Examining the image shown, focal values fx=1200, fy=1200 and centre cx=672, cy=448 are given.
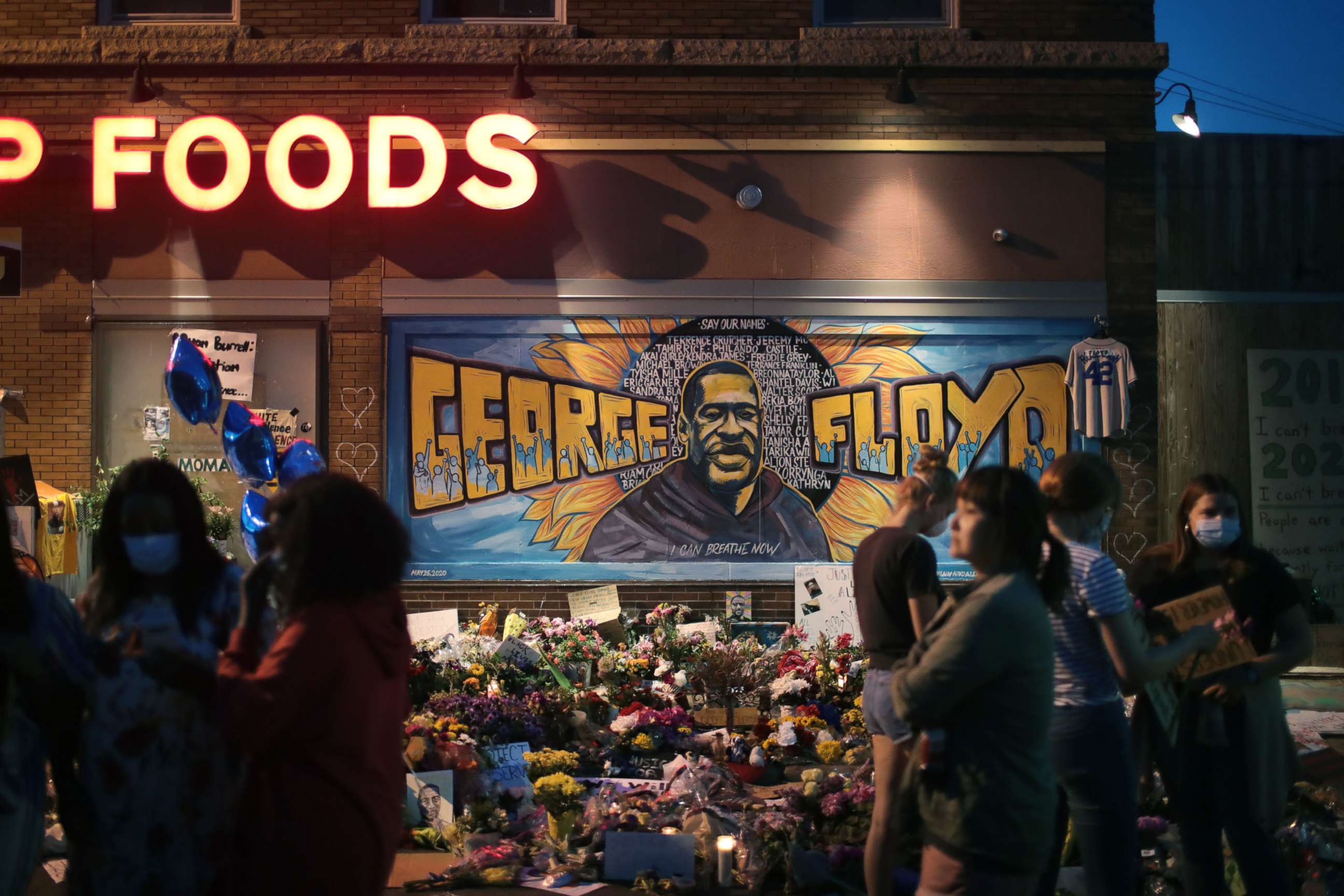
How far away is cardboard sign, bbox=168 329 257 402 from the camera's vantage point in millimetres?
11336

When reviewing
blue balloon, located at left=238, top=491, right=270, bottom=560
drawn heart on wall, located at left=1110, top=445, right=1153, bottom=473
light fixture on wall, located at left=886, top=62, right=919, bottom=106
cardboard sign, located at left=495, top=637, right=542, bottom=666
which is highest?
light fixture on wall, located at left=886, top=62, right=919, bottom=106

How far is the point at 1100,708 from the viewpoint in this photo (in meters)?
3.85

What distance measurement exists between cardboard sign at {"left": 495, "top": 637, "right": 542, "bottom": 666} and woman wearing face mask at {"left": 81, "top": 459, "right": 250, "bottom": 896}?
5.97 meters

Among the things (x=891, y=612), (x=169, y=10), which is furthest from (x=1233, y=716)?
(x=169, y=10)

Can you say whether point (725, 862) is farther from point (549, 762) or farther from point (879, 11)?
point (879, 11)

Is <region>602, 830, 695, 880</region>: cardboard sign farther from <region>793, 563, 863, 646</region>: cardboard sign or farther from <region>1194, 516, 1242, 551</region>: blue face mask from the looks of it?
<region>793, 563, 863, 646</region>: cardboard sign

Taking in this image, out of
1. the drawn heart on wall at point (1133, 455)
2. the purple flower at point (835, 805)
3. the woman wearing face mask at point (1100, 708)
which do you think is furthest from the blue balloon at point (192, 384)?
the drawn heart on wall at point (1133, 455)

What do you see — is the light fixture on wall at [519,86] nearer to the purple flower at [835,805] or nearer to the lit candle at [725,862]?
the purple flower at [835,805]

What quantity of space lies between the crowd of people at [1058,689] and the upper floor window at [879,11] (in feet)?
25.5

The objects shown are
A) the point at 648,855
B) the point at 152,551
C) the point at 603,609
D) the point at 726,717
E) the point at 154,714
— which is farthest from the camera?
the point at 603,609

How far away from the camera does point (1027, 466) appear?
37.4ft

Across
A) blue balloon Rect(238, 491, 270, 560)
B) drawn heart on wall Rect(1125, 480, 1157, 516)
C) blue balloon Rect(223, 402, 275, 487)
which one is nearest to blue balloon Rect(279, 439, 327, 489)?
blue balloon Rect(238, 491, 270, 560)

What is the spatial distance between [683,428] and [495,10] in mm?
4482

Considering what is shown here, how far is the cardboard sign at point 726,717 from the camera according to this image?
8969 millimetres
